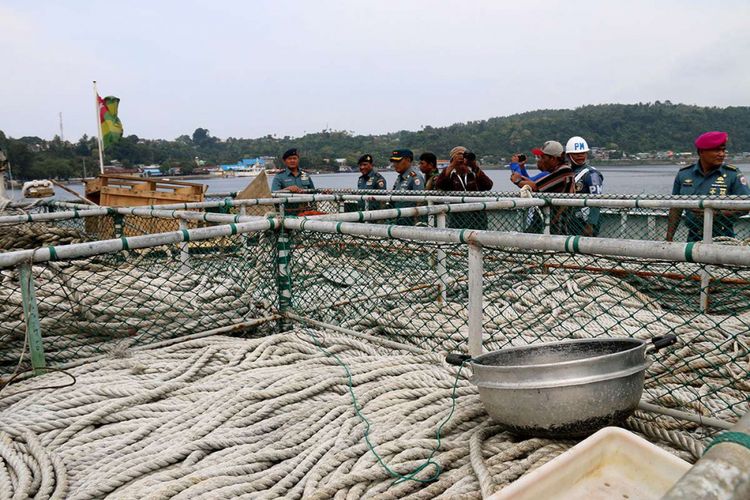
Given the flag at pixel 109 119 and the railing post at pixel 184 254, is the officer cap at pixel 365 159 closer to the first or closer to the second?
the railing post at pixel 184 254

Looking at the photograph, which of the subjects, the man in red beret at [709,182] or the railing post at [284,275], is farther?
the man in red beret at [709,182]

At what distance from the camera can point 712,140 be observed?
5691 millimetres

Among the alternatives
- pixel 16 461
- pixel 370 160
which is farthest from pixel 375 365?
pixel 370 160

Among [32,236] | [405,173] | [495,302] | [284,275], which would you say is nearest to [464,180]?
[405,173]

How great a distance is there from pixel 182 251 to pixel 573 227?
3809mm

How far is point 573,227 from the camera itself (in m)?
6.10

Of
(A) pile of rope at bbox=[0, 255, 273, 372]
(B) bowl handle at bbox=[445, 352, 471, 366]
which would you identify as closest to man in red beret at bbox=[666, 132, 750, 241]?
(B) bowl handle at bbox=[445, 352, 471, 366]

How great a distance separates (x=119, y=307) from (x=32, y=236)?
3219 millimetres

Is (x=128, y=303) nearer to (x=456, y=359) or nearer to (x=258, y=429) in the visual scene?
(x=258, y=429)

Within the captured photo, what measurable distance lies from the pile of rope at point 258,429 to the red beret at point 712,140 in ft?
13.4

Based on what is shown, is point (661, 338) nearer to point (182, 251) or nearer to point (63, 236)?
point (182, 251)

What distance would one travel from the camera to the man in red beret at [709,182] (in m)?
5.42

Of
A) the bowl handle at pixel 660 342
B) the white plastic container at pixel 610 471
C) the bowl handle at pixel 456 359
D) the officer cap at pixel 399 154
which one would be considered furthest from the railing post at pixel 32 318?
the officer cap at pixel 399 154

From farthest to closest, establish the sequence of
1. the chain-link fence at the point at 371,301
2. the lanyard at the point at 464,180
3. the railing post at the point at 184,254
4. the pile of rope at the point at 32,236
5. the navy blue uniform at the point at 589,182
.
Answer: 1. the lanyard at the point at 464,180
2. the navy blue uniform at the point at 589,182
3. the pile of rope at the point at 32,236
4. the railing post at the point at 184,254
5. the chain-link fence at the point at 371,301
